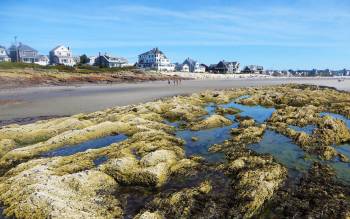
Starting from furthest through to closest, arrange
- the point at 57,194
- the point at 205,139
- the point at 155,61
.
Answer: the point at 155,61
the point at 205,139
the point at 57,194

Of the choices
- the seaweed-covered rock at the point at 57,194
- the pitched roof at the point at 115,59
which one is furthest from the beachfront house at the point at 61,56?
the seaweed-covered rock at the point at 57,194

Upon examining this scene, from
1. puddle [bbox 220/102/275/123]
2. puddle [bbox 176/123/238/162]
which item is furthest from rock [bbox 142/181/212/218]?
puddle [bbox 220/102/275/123]

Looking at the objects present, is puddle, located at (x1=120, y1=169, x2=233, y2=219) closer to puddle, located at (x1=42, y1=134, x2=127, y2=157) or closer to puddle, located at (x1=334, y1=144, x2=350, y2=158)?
puddle, located at (x1=42, y1=134, x2=127, y2=157)

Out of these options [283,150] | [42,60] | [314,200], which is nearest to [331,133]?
[283,150]

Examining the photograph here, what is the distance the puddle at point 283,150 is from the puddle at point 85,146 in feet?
27.9

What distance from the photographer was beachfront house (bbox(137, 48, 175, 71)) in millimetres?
182250

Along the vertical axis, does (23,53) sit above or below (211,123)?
above

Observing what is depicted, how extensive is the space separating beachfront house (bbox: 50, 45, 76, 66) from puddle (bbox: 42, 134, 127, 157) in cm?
15412

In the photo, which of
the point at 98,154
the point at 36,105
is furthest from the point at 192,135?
the point at 36,105

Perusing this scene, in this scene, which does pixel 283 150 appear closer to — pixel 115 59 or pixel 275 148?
pixel 275 148

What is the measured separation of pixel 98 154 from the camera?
1641cm

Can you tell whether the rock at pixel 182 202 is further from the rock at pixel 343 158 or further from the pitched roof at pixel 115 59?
the pitched roof at pixel 115 59

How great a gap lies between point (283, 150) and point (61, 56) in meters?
163

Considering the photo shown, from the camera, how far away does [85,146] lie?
61.6 feet
